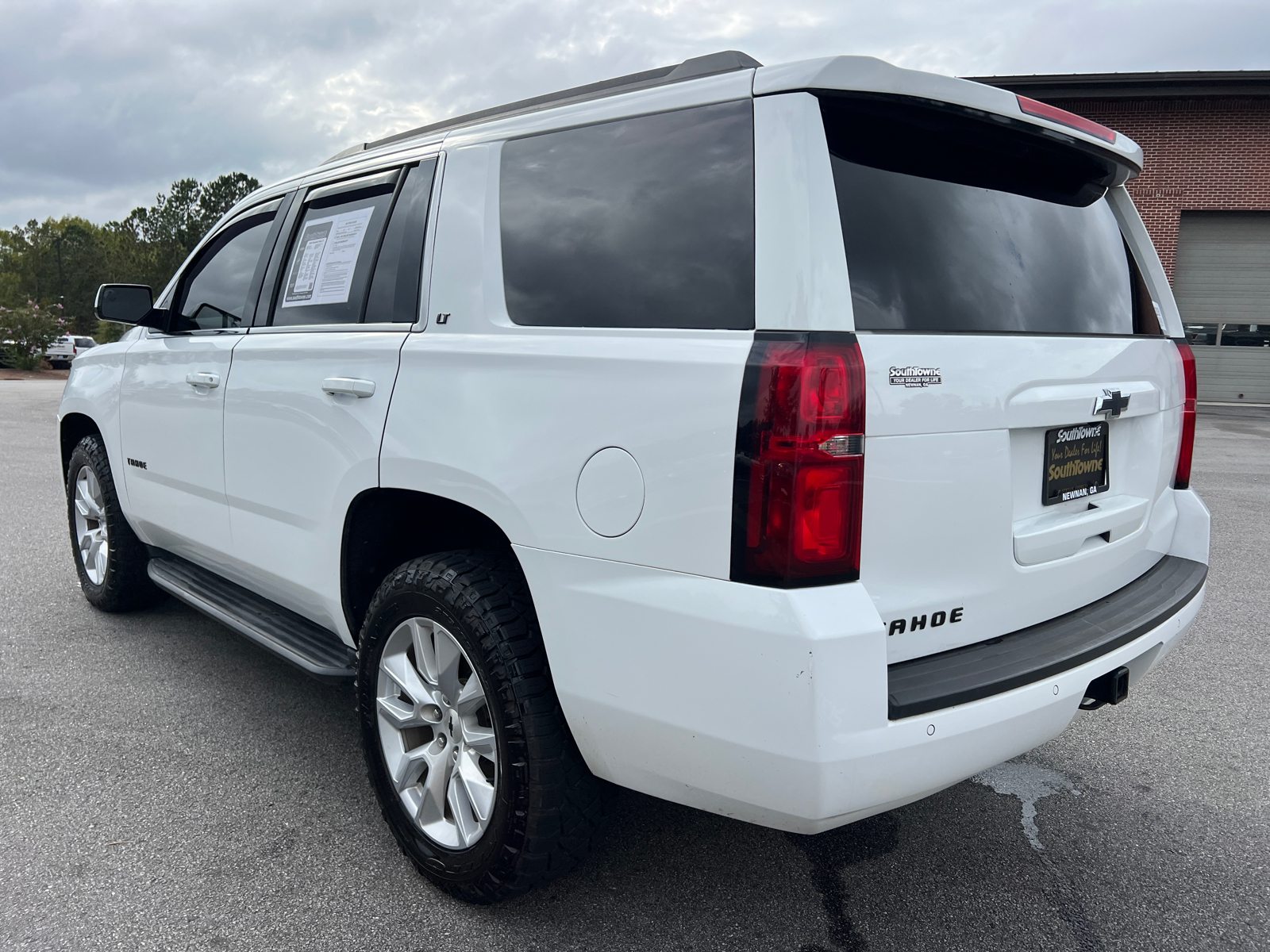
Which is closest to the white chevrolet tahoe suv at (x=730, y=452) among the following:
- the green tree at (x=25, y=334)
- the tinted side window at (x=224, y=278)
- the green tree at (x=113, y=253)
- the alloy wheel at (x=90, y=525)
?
the tinted side window at (x=224, y=278)

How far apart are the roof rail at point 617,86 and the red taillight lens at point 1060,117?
0.64 meters

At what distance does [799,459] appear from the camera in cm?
173

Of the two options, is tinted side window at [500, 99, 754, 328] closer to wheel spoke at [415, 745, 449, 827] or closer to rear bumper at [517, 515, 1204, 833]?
rear bumper at [517, 515, 1204, 833]

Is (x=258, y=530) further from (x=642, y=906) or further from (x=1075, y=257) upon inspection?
(x=1075, y=257)

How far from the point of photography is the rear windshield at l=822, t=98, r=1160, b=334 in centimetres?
191

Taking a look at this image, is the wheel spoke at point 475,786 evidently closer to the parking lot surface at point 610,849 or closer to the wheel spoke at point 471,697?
the wheel spoke at point 471,697

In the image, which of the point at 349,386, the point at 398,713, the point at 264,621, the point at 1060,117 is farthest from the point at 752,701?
the point at 264,621

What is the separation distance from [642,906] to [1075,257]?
204 centimetres

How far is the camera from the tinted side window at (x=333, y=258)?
9.26 ft

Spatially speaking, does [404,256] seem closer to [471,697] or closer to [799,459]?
[471,697]

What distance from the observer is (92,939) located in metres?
2.18

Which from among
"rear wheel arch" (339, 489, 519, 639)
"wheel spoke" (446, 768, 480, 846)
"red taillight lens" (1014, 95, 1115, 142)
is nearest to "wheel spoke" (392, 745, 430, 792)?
"wheel spoke" (446, 768, 480, 846)

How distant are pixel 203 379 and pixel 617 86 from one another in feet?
6.28

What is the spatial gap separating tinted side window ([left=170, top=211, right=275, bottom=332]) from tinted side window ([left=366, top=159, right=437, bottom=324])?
3.06 feet
